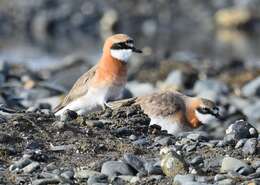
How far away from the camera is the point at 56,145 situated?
8.86 m

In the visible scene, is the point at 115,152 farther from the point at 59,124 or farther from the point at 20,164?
the point at 20,164

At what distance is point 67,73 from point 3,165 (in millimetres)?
10953

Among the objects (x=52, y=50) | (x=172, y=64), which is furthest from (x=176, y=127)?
(x=52, y=50)

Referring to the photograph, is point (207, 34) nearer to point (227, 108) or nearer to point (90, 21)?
point (90, 21)

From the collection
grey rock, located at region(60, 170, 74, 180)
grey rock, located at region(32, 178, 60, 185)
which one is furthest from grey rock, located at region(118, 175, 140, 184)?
grey rock, located at region(32, 178, 60, 185)

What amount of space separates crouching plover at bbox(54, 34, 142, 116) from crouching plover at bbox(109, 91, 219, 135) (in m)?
0.39

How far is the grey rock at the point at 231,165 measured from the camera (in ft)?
26.8

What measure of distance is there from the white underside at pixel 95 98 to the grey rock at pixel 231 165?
3.88 meters

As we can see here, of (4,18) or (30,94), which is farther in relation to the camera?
(4,18)

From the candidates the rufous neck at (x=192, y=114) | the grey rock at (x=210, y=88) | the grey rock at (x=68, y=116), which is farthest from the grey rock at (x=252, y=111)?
the grey rock at (x=68, y=116)

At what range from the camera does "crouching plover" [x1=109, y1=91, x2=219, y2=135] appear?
1137 centimetres

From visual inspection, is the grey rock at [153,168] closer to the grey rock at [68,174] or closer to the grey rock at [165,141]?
the grey rock at [68,174]

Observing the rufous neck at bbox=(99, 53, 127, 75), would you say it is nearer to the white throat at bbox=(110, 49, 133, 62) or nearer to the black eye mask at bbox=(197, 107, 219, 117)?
the white throat at bbox=(110, 49, 133, 62)

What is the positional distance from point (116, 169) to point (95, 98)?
4.07 metres
